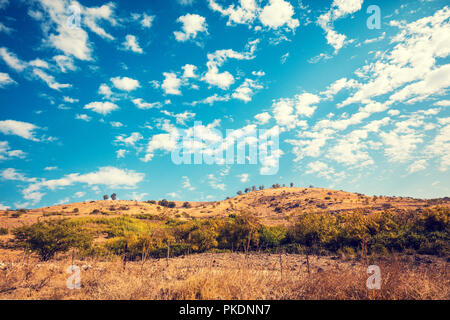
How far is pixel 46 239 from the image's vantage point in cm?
1349

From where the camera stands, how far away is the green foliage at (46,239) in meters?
Result: 13.4

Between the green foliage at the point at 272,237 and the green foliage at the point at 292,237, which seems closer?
the green foliage at the point at 292,237

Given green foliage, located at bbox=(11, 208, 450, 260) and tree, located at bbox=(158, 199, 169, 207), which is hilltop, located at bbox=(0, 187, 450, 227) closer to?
green foliage, located at bbox=(11, 208, 450, 260)

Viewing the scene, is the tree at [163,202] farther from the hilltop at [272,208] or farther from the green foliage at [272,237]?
the green foliage at [272,237]

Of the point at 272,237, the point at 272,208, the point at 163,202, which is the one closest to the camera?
the point at 272,237

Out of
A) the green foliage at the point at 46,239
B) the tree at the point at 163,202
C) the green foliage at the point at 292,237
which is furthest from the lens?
the tree at the point at 163,202

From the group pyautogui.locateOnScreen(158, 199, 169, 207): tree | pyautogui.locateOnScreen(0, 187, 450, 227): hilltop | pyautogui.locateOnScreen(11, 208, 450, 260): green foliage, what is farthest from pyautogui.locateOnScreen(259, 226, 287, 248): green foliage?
pyautogui.locateOnScreen(158, 199, 169, 207): tree

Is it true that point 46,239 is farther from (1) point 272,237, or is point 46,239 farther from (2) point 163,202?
(2) point 163,202

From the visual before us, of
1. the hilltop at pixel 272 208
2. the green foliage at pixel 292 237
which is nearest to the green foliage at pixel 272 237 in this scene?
the green foliage at pixel 292 237

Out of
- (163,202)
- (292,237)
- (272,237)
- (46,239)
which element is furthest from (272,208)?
(46,239)

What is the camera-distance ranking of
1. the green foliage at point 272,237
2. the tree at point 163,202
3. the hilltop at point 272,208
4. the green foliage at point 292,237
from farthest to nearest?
the tree at point 163,202, the hilltop at point 272,208, the green foliage at point 272,237, the green foliage at point 292,237

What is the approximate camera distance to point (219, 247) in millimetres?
17578
